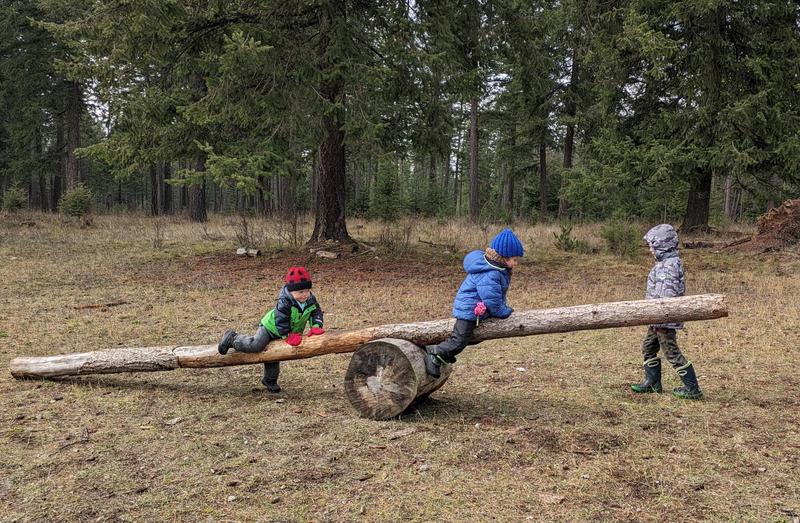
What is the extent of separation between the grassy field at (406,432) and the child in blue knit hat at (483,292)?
738 mm

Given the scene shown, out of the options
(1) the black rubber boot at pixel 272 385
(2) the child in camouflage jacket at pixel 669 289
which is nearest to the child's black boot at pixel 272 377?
(1) the black rubber boot at pixel 272 385

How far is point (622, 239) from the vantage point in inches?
609

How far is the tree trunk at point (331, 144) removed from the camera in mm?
12258

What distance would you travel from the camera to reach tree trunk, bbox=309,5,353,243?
12.3 meters

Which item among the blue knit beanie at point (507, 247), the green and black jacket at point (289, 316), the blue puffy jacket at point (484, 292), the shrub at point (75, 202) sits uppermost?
the shrub at point (75, 202)

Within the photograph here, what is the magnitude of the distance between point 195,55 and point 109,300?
700 centimetres

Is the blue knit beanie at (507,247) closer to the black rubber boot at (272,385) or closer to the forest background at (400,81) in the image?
the black rubber boot at (272,385)

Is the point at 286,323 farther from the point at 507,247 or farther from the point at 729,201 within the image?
the point at 729,201

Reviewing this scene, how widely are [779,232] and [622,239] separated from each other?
4.19m

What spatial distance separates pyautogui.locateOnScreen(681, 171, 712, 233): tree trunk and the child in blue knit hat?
617 inches

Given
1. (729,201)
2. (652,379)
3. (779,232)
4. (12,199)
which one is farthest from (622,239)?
(729,201)

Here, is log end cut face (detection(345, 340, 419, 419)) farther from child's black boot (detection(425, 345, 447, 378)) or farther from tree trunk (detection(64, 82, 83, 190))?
tree trunk (detection(64, 82, 83, 190))

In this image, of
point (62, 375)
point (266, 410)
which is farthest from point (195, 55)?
point (266, 410)

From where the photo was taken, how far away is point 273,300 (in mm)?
10492
